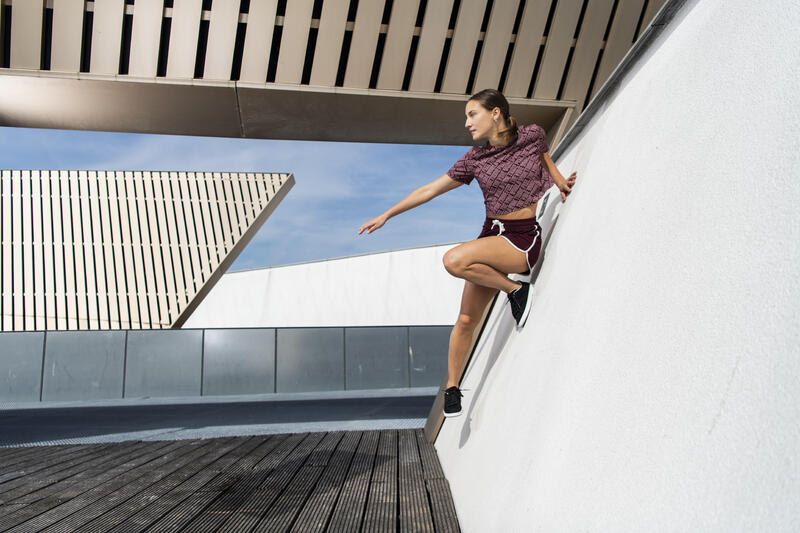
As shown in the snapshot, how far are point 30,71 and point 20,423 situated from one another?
226 inches

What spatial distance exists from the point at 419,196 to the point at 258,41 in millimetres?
3855

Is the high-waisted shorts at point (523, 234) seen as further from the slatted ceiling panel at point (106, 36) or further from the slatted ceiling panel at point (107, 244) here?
the slatted ceiling panel at point (107, 244)

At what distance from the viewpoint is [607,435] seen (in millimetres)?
1449

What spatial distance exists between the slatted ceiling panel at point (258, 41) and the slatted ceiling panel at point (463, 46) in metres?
1.96

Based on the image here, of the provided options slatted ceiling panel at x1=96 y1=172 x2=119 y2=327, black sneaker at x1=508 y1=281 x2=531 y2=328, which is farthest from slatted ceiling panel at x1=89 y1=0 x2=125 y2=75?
slatted ceiling panel at x1=96 y1=172 x2=119 y2=327

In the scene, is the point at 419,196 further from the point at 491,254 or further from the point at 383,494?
the point at 383,494

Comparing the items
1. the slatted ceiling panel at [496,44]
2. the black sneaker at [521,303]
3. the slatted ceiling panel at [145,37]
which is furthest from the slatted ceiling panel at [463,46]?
the black sneaker at [521,303]

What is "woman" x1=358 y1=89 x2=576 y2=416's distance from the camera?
127 inches

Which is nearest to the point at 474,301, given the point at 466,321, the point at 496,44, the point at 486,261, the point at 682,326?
the point at 466,321

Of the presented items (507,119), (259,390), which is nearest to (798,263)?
(507,119)

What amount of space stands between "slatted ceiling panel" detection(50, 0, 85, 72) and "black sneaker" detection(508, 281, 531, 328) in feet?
17.7

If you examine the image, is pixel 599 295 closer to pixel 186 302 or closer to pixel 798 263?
pixel 798 263

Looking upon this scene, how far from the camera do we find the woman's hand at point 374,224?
139 inches

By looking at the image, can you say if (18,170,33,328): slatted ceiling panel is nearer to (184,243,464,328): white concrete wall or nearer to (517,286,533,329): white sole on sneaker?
(184,243,464,328): white concrete wall
